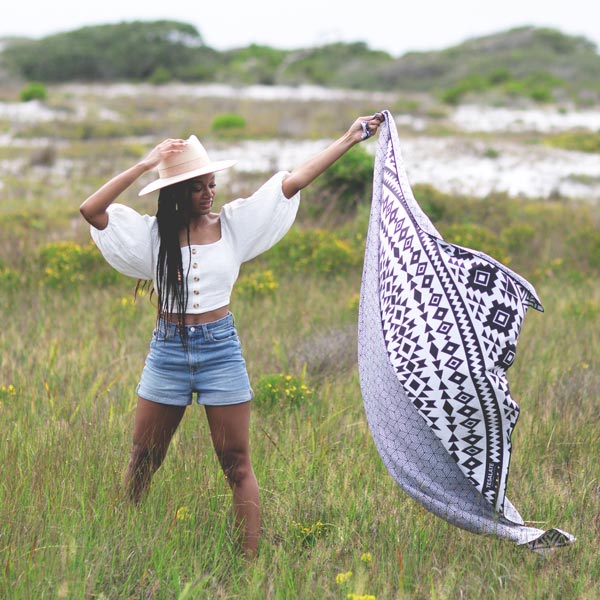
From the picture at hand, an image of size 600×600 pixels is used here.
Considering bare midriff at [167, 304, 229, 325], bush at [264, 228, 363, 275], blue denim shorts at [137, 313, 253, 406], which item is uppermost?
bare midriff at [167, 304, 229, 325]

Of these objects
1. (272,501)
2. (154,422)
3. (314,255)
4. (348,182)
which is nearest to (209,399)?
(154,422)

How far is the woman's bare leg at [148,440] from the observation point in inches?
135

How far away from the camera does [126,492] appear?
11.7 feet

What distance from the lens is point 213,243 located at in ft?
11.1

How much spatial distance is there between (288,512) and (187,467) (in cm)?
54

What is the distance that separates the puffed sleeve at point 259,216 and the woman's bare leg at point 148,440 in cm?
70

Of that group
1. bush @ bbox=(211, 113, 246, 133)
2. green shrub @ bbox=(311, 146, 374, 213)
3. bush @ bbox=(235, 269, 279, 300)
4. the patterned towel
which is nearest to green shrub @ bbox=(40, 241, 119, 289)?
bush @ bbox=(235, 269, 279, 300)

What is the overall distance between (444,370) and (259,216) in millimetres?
947

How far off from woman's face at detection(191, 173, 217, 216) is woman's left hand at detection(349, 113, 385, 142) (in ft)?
2.01

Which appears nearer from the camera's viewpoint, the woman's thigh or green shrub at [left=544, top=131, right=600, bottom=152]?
the woman's thigh

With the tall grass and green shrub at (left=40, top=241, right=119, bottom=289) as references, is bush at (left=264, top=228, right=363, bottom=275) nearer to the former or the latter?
green shrub at (left=40, top=241, right=119, bottom=289)

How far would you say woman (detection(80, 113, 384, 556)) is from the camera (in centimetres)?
331

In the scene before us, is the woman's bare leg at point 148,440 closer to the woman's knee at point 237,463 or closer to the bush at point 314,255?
the woman's knee at point 237,463

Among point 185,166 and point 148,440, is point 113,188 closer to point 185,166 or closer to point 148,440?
point 185,166
